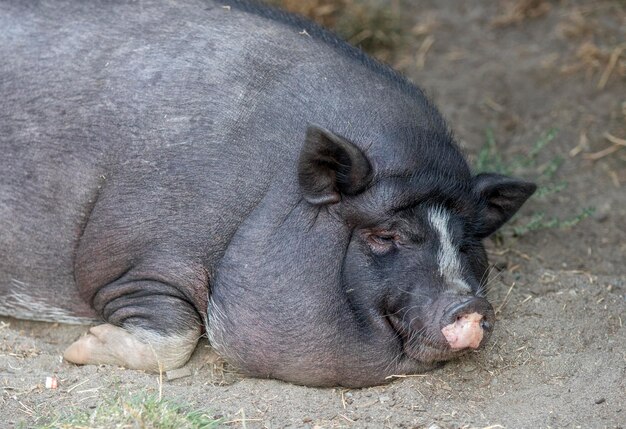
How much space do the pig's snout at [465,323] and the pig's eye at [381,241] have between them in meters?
0.48

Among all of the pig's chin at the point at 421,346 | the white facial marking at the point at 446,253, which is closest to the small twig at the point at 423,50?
the white facial marking at the point at 446,253

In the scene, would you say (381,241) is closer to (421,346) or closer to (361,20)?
(421,346)

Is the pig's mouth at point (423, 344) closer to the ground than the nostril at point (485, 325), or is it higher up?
closer to the ground

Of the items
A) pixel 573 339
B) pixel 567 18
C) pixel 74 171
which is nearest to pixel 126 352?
pixel 74 171

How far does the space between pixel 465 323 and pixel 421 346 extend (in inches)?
12.5

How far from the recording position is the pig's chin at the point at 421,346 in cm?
559

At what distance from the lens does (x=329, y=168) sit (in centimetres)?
559

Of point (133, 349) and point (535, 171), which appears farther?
point (535, 171)

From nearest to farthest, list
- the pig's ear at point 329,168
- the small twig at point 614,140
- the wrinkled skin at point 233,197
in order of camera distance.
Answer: the pig's ear at point 329,168
the wrinkled skin at point 233,197
the small twig at point 614,140

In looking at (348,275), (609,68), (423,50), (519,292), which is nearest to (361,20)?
(423,50)

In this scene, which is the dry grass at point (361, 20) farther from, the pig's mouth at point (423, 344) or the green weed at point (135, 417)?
the green weed at point (135, 417)

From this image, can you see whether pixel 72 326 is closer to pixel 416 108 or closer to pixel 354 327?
pixel 354 327

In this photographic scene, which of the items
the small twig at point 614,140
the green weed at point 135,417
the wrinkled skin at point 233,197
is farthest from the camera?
the small twig at point 614,140

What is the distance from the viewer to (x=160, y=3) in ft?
21.0
